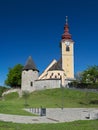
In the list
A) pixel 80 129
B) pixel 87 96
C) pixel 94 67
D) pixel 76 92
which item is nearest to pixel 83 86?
pixel 94 67

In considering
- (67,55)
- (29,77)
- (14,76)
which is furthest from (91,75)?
(14,76)

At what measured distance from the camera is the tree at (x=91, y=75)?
73.7 m

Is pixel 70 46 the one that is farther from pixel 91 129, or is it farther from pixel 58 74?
pixel 91 129

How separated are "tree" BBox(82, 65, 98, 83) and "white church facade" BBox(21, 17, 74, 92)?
5.86 metres

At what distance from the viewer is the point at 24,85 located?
243ft

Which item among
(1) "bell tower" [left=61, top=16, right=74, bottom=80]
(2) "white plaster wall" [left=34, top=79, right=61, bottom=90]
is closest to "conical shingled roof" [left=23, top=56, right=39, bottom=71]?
(2) "white plaster wall" [left=34, top=79, right=61, bottom=90]

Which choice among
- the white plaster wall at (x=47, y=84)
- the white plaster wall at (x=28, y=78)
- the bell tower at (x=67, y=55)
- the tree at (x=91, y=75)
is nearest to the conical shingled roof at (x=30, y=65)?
the white plaster wall at (x=28, y=78)

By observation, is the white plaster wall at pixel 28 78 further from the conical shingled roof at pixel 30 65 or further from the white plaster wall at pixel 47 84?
the white plaster wall at pixel 47 84

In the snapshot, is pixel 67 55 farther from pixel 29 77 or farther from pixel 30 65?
pixel 29 77

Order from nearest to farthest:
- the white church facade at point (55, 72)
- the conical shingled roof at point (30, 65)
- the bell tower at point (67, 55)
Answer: the white church facade at point (55, 72) < the conical shingled roof at point (30, 65) < the bell tower at point (67, 55)

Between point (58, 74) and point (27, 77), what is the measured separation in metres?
8.81

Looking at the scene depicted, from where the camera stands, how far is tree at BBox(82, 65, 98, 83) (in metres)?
73.7

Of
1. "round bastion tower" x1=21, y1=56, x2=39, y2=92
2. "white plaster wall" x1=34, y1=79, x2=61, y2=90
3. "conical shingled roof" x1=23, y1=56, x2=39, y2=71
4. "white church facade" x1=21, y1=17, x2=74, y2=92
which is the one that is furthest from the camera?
"conical shingled roof" x1=23, y1=56, x2=39, y2=71

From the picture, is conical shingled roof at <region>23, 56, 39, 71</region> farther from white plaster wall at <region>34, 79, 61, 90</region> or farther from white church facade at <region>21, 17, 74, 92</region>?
white plaster wall at <region>34, 79, 61, 90</region>
